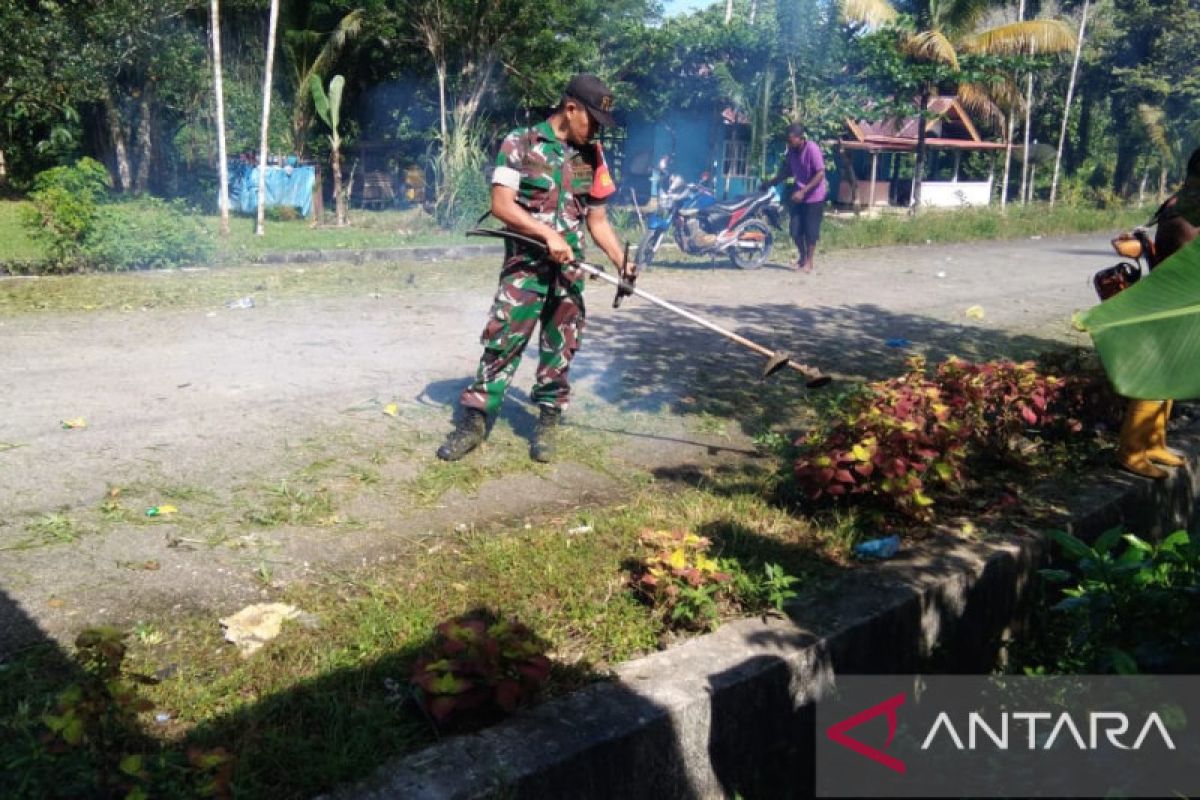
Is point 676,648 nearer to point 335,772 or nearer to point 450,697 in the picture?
point 450,697

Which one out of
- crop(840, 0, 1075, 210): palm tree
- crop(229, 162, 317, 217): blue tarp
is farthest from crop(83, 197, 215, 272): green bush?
crop(840, 0, 1075, 210): palm tree

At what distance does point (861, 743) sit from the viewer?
290cm

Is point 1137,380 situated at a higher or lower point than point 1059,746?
higher

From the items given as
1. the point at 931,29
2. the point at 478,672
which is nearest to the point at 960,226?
the point at 931,29

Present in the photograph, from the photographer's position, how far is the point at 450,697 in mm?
2244

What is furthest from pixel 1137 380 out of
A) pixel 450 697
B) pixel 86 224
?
pixel 86 224

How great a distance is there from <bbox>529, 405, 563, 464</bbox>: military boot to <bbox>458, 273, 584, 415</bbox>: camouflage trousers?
1.8 inches

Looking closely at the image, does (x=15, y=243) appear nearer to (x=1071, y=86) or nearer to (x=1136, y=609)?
(x=1136, y=609)

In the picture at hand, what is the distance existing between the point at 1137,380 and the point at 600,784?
1.40 metres

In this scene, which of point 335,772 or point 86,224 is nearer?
point 335,772

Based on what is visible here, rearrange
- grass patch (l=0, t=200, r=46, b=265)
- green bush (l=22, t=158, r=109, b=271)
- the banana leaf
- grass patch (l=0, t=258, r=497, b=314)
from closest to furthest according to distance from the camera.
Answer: the banana leaf
grass patch (l=0, t=258, r=497, b=314)
green bush (l=22, t=158, r=109, b=271)
grass patch (l=0, t=200, r=46, b=265)

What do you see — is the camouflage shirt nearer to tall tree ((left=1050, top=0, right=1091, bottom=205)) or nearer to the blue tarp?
the blue tarp

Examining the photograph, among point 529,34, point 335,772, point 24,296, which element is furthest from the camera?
point 529,34

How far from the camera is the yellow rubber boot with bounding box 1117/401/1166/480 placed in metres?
4.30
